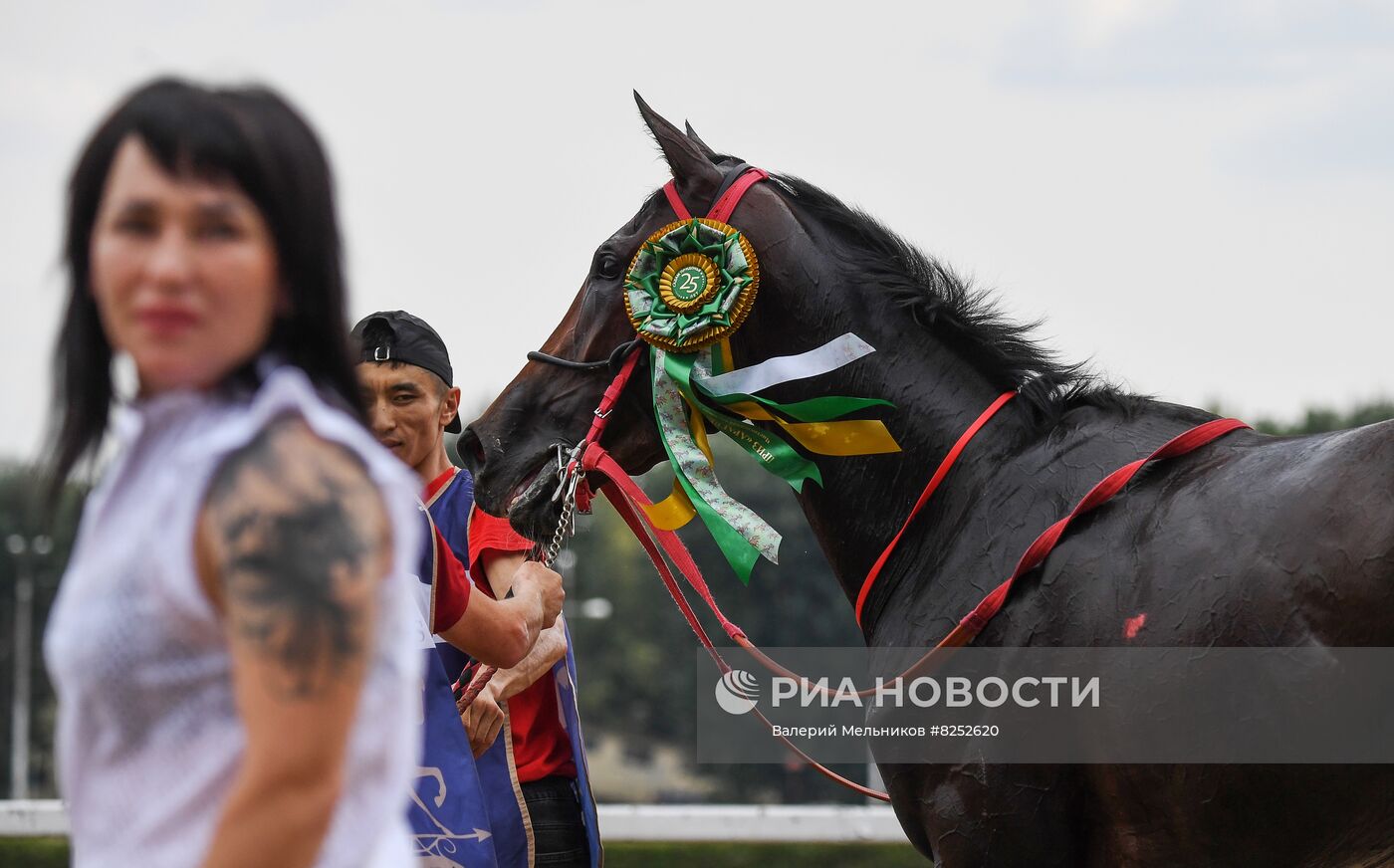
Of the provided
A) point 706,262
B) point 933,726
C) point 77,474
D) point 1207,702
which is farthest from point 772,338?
point 77,474

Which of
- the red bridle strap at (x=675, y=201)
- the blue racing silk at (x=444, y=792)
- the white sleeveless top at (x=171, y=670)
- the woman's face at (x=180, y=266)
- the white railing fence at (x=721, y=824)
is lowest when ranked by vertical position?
the white railing fence at (x=721, y=824)

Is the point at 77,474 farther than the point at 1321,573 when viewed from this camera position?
No

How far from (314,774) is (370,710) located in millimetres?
92

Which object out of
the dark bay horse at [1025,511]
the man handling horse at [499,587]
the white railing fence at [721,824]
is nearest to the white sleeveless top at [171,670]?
the dark bay horse at [1025,511]

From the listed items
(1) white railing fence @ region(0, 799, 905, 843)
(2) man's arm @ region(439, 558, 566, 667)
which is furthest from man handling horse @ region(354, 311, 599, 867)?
(1) white railing fence @ region(0, 799, 905, 843)

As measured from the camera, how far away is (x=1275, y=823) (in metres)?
3.20

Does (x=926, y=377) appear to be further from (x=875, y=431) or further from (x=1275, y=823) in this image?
(x=1275, y=823)

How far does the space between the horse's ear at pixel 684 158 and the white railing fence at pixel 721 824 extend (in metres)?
6.70

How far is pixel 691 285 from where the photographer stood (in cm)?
420

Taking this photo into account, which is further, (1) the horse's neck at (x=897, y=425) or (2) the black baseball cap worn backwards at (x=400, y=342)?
(2) the black baseball cap worn backwards at (x=400, y=342)

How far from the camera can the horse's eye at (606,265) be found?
4504 millimetres

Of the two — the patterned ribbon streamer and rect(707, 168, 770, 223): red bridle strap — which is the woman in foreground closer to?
the patterned ribbon streamer

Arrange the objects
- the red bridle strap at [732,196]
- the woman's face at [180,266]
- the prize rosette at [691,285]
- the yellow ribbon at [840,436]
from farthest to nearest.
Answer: the red bridle strap at [732,196] → the prize rosette at [691,285] → the yellow ribbon at [840,436] → the woman's face at [180,266]

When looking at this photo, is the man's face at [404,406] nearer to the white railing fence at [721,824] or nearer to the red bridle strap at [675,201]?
the red bridle strap at [675,201]
